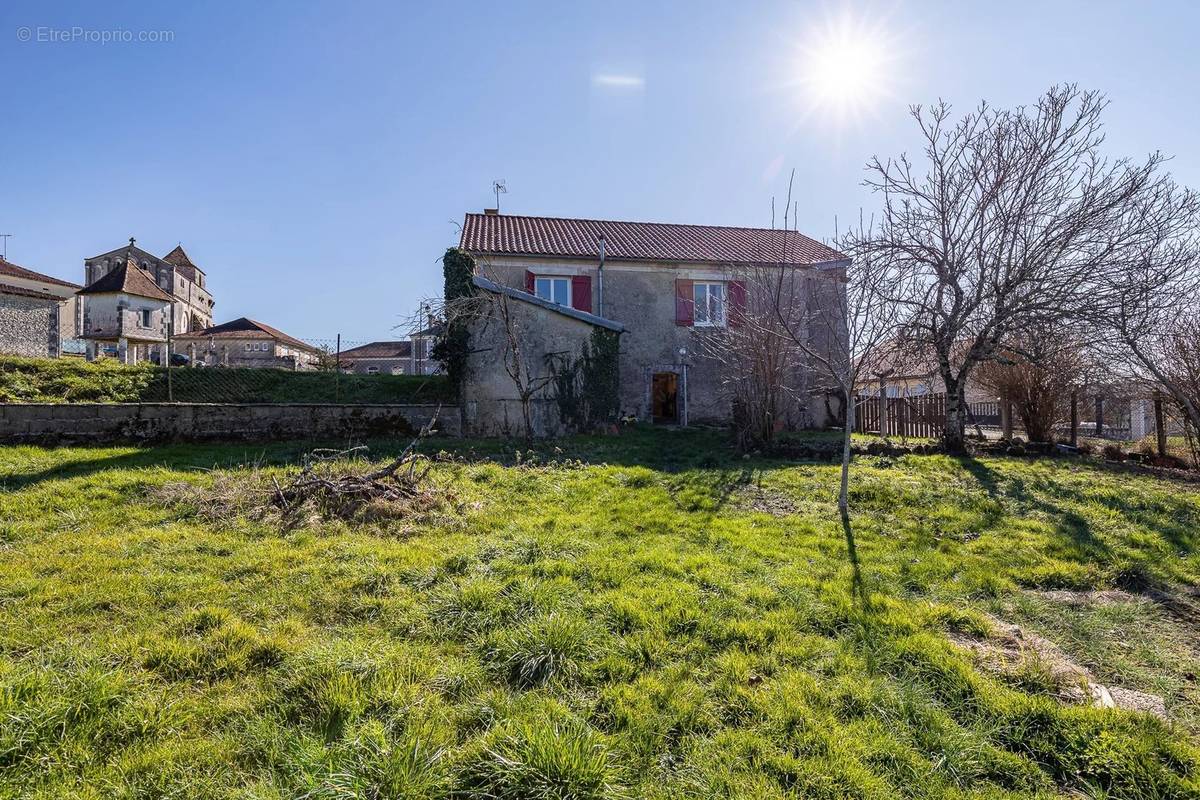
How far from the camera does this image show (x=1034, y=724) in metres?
2.32

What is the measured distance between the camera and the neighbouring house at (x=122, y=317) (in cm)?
2605

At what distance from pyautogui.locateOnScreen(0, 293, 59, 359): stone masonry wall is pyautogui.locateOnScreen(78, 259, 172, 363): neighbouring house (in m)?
4.78

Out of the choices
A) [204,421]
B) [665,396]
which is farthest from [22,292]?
[665,396]

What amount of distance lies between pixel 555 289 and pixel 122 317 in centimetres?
2655

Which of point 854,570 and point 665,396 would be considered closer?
point 854,570

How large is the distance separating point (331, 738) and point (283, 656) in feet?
2.74

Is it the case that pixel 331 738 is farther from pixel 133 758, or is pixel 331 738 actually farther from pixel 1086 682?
pixel 1086 682

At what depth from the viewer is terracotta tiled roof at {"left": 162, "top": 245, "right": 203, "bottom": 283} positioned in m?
47.2

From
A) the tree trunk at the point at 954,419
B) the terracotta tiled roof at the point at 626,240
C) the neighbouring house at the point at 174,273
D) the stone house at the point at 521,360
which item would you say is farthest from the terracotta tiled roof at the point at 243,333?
the tree trunk at the point at 954,419

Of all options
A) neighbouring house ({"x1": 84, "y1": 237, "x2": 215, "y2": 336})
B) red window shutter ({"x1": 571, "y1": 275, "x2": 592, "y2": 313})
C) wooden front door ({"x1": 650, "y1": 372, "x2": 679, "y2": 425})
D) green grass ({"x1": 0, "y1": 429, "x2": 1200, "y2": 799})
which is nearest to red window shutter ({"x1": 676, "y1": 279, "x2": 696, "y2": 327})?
wooden front door ({"x1": 650, "y1": 372, "x2": 679, "y2": 425})

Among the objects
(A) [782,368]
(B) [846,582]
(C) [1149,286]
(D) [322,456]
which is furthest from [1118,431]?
(D) [322,456]

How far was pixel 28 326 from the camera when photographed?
1938 cm

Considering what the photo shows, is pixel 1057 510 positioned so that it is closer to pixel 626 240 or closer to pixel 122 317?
pixel 626 240

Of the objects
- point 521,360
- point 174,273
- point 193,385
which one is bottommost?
point 193,385
